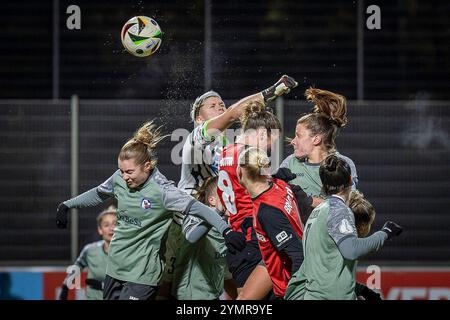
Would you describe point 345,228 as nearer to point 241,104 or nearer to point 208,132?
point 241,104

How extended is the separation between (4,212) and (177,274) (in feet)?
12.0

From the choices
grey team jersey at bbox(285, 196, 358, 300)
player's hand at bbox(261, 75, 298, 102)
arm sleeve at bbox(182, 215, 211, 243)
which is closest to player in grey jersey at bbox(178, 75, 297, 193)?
player's hand at bbox(261, 75, 298, 102)

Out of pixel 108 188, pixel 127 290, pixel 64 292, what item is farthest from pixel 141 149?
pixel 64 292

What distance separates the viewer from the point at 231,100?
10.5m

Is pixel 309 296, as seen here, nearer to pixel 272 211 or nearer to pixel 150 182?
pixel 272 211

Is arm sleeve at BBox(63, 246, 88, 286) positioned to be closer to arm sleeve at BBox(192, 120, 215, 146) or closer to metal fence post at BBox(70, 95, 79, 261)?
metal fence post at BBox(70, 95, 79, 261)

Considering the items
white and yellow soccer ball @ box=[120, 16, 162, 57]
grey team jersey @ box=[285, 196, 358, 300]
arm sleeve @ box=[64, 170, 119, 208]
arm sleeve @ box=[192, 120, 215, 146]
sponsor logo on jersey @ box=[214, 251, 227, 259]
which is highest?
white and yellow soccer ball @ box=[120, 16, 162, 57]

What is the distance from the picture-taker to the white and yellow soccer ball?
8.13 m

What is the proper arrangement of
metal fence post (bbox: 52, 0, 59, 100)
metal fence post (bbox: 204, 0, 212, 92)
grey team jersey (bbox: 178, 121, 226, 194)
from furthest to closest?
metal fence post (bbox: 52, 0, 59, 100), metal fence post (bbox: 204, 0, 212, 92), grey team jersey (bbox: 178, 121, 226, 194)

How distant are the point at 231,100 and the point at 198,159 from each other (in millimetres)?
2558

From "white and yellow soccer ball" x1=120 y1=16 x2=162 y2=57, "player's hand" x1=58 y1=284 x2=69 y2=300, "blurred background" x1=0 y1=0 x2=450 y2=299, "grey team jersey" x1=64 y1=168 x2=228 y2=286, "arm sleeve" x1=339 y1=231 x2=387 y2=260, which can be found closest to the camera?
"arm sleeve" x1=339 y1=231 x2=387 y2=260

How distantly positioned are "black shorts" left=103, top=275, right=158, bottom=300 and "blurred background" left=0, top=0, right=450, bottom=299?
7.21 feet

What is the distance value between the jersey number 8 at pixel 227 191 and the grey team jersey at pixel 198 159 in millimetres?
317

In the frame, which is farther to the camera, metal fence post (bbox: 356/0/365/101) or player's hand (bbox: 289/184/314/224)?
metal fence post (bbox: 356/0/365/101)
